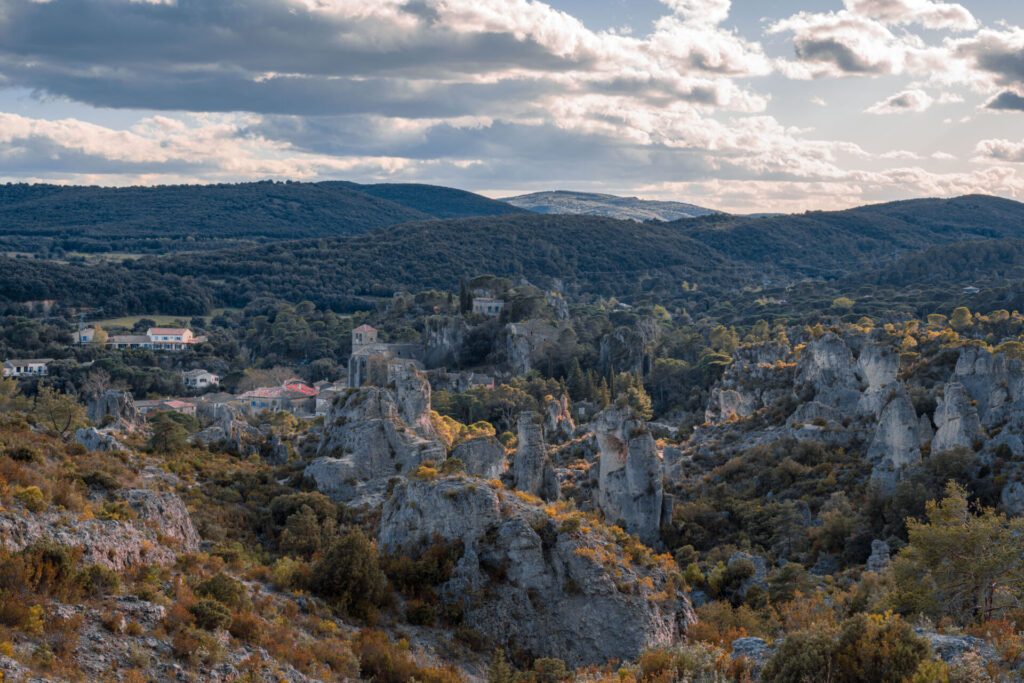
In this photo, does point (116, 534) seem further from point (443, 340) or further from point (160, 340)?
point (160, 340)

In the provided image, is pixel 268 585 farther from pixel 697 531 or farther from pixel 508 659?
pixel 697 531

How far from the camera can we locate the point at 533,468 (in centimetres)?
3684

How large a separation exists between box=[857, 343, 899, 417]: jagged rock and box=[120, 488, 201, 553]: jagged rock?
32.5 m

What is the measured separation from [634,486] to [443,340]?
55.8 metres

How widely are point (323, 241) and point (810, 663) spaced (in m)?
188

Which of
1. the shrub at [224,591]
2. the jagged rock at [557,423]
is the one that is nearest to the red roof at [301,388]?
the jagged rock at [557,423]

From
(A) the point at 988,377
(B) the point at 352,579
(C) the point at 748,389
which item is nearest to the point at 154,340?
(C) the point at 748,389

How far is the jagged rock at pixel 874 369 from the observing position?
46375 mm

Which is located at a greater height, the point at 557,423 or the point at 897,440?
the point at 897,440

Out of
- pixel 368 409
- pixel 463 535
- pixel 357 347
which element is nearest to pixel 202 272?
pixel 357 347

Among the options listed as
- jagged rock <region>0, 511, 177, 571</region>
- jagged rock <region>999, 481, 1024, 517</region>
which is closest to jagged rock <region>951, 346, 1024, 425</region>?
jagged rock <region>999, 481, 1024, 517</region>

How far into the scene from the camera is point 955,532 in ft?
70.6

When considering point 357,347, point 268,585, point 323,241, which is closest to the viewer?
point 268,585

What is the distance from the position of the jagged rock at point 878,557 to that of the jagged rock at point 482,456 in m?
11.9
